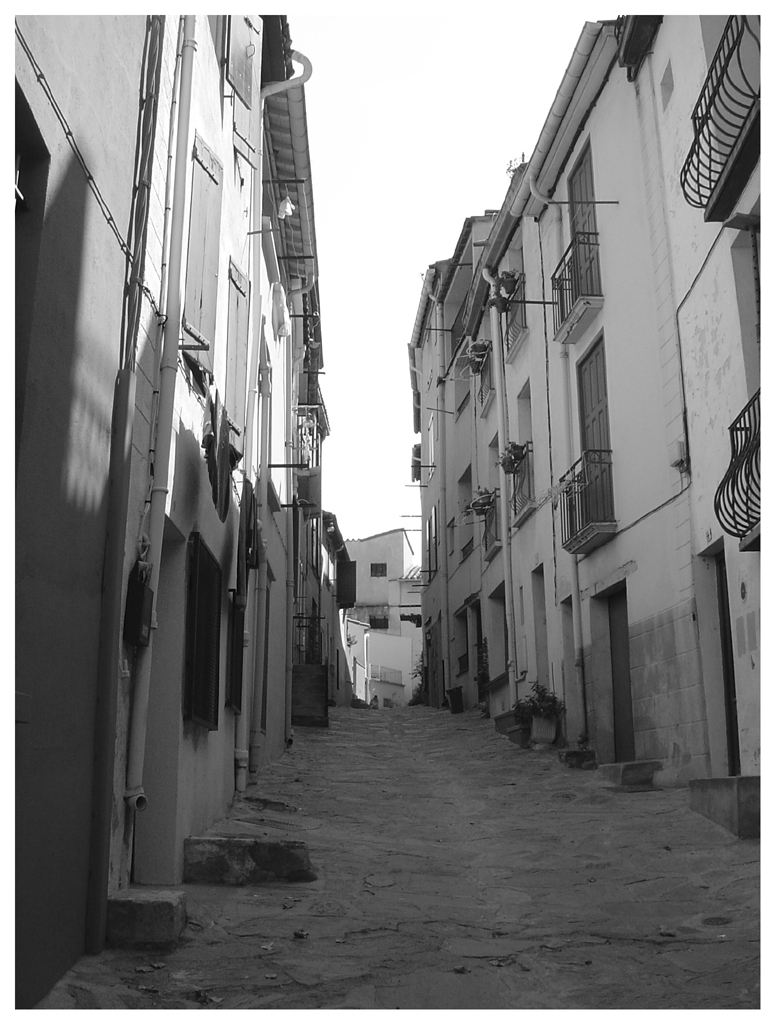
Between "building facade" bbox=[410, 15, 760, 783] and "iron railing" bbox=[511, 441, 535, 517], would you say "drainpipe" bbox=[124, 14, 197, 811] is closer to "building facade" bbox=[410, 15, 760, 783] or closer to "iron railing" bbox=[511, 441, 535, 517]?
"building facade" bbox=[410, 15, 760, 783]

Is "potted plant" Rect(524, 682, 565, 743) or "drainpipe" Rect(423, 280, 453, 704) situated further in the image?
"drainpipe" Rect(423, 280, 453, 704)

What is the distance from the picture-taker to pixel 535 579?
1622 cm

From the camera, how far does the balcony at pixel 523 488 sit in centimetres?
1645

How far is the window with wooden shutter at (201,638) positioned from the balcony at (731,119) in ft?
15.9

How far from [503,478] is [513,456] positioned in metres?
0.75

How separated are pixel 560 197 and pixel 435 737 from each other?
8.55m

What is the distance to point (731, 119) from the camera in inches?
363

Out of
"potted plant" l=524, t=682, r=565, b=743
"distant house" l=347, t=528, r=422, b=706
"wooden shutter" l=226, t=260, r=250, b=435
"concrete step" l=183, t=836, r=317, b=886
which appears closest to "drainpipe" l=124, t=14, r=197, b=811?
"concrete step" l=183, t=836, r=317, b=886

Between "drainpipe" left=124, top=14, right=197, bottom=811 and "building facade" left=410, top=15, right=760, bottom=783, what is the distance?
3937mm

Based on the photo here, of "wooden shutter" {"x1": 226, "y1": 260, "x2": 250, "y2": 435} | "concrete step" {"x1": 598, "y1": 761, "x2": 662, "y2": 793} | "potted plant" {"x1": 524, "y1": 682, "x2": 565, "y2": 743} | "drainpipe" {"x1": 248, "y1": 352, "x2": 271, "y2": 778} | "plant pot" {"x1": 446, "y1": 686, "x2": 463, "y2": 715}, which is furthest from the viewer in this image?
"plant pot" {"x1": 446, "y1": 686, "x2": 463, "y2": 715}

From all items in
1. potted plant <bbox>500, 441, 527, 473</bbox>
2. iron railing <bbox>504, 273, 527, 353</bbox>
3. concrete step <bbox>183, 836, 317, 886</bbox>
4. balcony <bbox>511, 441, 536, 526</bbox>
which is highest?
iron railing <bbox>504, 273, 527, 353</bbox>

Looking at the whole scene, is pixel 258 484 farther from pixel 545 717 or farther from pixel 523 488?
pixel 523 488

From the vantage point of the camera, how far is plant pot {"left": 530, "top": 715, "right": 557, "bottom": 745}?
13820 millimetres

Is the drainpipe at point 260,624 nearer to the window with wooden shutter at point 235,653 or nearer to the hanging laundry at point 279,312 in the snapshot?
the window with wooden shutter at point 235,653
